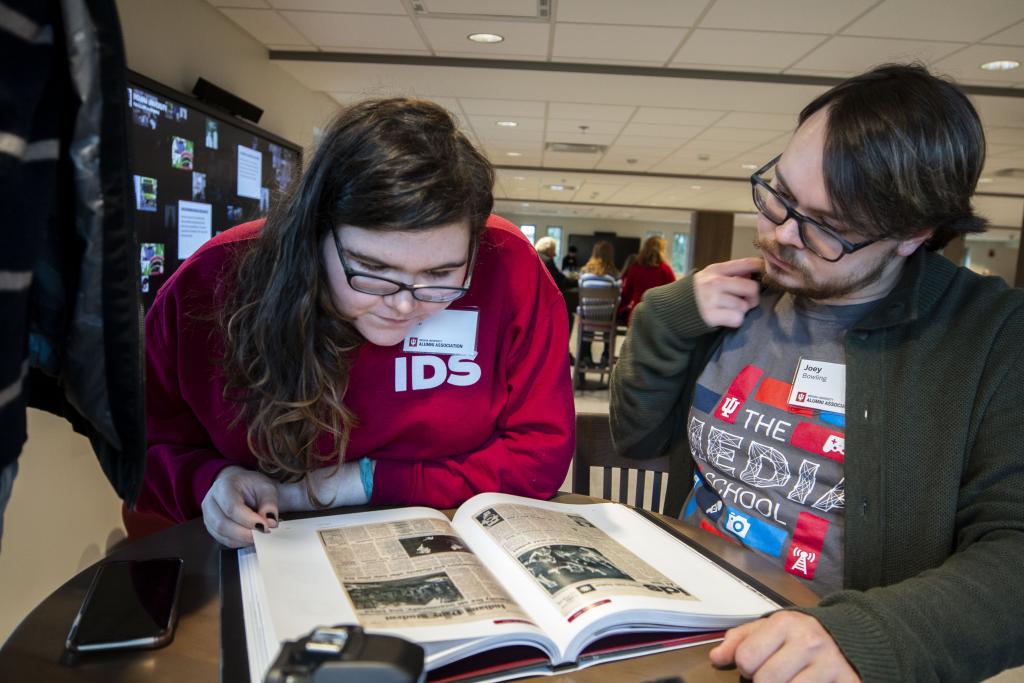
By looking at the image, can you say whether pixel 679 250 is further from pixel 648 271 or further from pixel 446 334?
pixel 446 334

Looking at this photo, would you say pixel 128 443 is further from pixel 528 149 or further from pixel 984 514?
pixel 528 149

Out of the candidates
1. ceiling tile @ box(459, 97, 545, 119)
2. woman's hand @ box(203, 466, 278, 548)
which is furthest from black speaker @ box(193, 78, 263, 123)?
woman's hand @ box(203, 466, 278, 548)

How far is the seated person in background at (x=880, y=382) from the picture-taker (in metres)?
0.86

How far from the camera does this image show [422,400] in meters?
1.10

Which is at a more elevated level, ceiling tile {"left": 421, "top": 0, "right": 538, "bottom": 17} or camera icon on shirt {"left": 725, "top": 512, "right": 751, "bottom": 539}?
ceiling tile {"left": 421, "top": 0, "right": 538, "bottom": 17}

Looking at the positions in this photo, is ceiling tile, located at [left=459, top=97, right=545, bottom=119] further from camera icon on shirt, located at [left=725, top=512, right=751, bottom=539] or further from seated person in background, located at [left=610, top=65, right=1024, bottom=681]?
camera icon on shirt, located at [left=725, top=512, right=751, bottom=539]

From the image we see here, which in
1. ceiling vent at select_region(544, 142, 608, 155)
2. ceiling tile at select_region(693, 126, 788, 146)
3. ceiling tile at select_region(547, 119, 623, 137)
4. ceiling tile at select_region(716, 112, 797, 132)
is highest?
ceiling vent at select_region(544, 142, 608, 155)

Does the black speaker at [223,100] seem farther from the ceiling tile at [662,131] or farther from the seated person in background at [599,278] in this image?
the ceiling tile at [662,131]

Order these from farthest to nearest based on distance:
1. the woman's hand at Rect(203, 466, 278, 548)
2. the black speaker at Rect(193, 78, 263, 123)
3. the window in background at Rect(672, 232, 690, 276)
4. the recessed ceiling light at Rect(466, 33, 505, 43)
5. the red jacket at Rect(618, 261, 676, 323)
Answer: the window in background at Rect(672, 232, 690, 276) → the red jacket at Rect(618, 261, 676, 323) → the recessed ceiling light at Rect(466, 33, 505, 43) → the black speaker at Rect(193, 78, 263, 123) → the woman's hand at Rect(203, 466, 278, 548)

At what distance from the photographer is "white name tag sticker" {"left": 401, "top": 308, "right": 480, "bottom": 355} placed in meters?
1.11

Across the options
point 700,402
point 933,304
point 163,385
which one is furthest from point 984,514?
point 163,385

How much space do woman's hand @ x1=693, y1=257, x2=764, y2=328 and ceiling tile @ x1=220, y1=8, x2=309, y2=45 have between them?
3.21m

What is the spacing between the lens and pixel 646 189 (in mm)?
10492

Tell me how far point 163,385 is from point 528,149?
23.0ft
